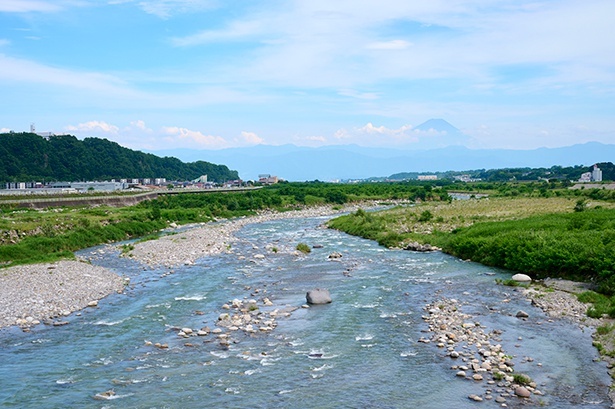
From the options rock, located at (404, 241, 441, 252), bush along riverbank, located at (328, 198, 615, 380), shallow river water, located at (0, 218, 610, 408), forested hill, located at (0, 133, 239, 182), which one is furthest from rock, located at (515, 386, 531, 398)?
forested hill, located at (0, 133, 239, 182)

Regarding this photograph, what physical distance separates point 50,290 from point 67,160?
410 feet

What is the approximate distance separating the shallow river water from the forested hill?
109 meters

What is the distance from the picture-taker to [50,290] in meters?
22.9

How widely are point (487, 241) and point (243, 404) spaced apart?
72.5ft

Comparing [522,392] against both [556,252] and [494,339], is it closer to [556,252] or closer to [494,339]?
[494,339]

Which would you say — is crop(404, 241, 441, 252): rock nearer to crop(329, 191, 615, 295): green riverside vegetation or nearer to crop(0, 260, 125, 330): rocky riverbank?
crop(329, 191, 615, 295): green riverside vegetation

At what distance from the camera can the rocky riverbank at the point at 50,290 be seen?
19812 millimetres

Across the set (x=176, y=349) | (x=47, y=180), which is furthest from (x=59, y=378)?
(x=47, y=180)

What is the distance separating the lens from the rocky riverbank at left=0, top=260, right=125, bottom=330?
65.0ft

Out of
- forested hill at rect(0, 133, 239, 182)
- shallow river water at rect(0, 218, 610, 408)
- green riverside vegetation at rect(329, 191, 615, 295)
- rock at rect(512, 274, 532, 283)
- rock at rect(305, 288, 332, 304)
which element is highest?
forested hill at rect(0, 133, 239, 182)

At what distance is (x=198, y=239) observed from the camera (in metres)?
42.7

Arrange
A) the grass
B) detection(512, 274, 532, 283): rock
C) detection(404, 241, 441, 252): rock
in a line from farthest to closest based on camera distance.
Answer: detection(404, 241, 441, 252): rock
detection(512, 274, 532, 283): rock
the grass

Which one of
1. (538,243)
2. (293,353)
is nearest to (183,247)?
(538,243)

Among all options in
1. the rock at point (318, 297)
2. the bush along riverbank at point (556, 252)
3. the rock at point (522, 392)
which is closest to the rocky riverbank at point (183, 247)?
the rock at point (318, 297)
